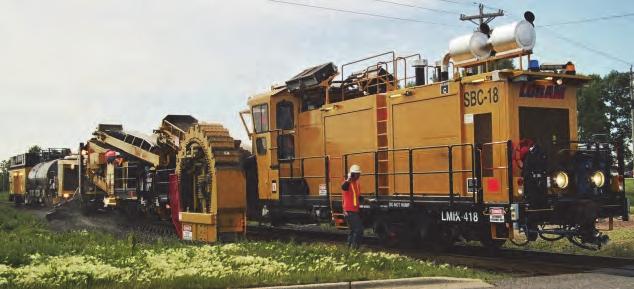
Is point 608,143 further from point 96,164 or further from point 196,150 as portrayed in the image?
point 96,164

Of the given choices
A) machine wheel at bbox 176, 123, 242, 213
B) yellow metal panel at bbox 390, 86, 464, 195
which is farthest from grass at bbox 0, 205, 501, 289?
machine wheel at bbox 176, 123, 242, 213

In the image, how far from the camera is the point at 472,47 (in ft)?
40.5

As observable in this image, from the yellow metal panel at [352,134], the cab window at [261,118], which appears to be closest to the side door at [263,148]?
the cab window at [261,118]

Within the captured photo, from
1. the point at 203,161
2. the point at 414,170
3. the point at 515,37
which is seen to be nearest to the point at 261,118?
the point at 203,161

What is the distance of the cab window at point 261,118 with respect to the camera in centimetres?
1681

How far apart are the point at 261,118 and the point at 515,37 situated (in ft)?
23.8

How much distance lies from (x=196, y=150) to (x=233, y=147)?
1026 mm

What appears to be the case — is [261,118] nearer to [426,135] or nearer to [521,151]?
[426,135]

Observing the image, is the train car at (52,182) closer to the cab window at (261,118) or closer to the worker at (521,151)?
the cab window at (261,118)

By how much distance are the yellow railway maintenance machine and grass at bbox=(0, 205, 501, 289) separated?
1933 mm

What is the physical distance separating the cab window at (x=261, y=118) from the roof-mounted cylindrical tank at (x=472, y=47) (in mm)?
5707

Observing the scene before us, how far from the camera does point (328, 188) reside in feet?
49.6

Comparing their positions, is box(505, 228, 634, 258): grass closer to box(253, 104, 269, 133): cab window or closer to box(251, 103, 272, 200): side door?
box(251, 103, 272, 200): side door

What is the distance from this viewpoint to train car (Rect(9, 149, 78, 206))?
106 ft
